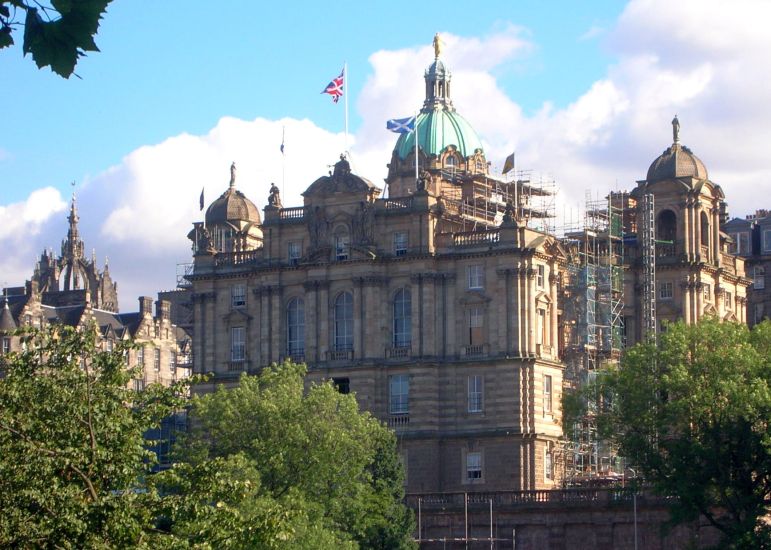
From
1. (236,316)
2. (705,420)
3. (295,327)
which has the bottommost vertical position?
(705,420)

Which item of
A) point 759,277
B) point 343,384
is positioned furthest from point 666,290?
point 759,277

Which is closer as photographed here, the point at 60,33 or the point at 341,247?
the point at 60,33

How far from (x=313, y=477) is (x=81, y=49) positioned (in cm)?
6772

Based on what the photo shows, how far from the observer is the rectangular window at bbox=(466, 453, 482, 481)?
10519 cm

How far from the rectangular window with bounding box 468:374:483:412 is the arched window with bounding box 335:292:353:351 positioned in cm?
913

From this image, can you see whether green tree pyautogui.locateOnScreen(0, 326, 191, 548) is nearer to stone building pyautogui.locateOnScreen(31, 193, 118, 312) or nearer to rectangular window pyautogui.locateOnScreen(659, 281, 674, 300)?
rectangular window pyautogui.locateOnScreen(659, 281, 674, 300)

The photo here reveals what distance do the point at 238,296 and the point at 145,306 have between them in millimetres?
54988

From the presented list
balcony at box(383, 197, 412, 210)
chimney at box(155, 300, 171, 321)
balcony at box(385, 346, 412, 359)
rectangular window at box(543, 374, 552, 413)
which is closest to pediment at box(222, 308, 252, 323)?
balcony at box(385, 346, 412, 359)

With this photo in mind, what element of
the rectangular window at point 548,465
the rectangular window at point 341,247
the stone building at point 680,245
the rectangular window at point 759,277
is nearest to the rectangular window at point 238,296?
the rectangular window at point 341,247

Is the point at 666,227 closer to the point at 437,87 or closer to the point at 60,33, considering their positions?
the point at 437,87

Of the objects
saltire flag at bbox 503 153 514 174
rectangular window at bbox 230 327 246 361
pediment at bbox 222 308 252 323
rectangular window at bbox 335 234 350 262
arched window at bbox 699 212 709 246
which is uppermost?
saltire flag at bbox 503 153 514 174

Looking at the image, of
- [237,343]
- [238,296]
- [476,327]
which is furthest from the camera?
[238,296]

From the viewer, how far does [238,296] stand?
118 m

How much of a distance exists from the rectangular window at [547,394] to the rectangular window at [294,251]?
1954 cm
